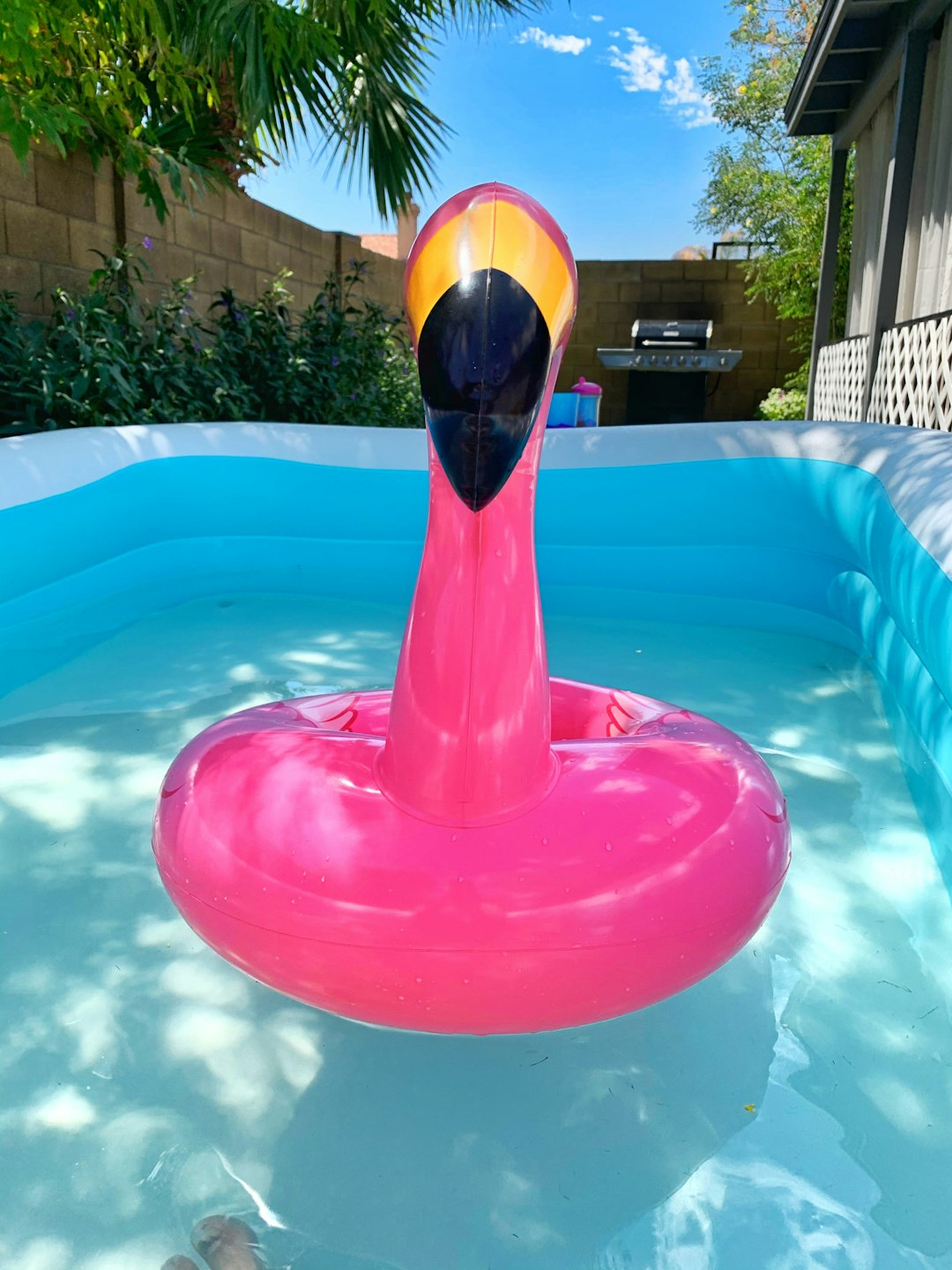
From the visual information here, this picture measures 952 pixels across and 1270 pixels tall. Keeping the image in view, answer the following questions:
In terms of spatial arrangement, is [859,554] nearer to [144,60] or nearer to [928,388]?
[928,388]

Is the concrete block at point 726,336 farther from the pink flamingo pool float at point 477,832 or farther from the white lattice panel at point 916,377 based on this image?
the pink flamingo pool float at point 477,832

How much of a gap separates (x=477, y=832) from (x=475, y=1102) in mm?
427

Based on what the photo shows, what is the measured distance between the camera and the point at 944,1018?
4.65ft

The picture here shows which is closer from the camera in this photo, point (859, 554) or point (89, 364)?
point (859, 554)

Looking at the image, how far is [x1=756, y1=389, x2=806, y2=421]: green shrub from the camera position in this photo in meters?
9.59

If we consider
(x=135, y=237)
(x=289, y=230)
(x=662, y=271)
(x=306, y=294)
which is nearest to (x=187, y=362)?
(x=135, y=237)

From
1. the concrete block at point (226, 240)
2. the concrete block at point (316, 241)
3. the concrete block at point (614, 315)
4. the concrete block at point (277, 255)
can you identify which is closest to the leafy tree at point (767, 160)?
the concrete block at point (614, 315)

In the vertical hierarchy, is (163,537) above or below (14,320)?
below

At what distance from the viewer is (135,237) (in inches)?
226

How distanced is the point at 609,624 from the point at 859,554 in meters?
0.90

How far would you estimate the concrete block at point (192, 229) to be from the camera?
608cm

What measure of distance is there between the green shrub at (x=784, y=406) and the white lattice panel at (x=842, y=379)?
1.21 metres

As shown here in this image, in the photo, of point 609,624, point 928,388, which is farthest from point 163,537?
point 928,388

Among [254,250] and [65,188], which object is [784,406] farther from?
[65,188]
